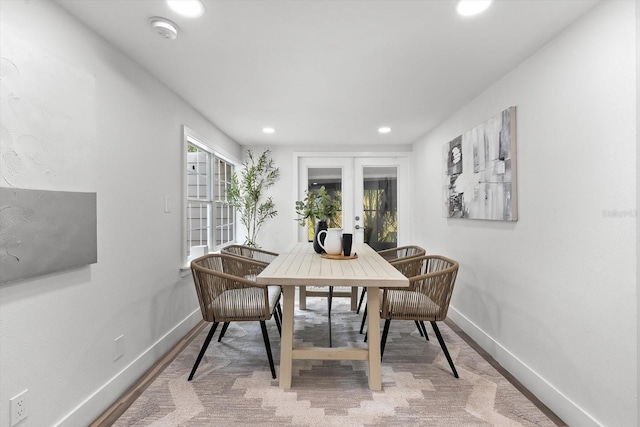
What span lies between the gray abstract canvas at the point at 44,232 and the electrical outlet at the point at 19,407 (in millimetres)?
505

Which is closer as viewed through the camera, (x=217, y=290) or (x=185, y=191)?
(x=217, y=290)

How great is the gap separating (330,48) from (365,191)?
3.23 m

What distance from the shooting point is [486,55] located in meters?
2.04

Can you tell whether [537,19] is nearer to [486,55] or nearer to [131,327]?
[486,55]

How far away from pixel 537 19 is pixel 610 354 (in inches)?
67.7

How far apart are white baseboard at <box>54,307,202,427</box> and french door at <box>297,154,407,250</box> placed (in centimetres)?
264

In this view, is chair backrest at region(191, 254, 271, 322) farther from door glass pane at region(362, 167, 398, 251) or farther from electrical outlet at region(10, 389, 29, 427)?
door glass pane at region(362, 167, 398, 251)

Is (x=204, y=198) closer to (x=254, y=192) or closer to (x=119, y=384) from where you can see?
(x=254, y=192)

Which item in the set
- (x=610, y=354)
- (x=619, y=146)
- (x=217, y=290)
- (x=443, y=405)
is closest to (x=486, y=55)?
(x=619, y=146)

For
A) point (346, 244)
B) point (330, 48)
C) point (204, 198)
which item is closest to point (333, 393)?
point (346, 244)

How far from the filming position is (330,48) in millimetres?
1937

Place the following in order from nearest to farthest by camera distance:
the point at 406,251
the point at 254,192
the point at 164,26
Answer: the point at 164,26 < the point at 406,251 < the point at 254,192

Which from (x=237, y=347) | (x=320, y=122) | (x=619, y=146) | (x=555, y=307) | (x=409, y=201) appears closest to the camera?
(x=619, y=146)

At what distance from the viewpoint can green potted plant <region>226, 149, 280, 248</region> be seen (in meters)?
4.67
